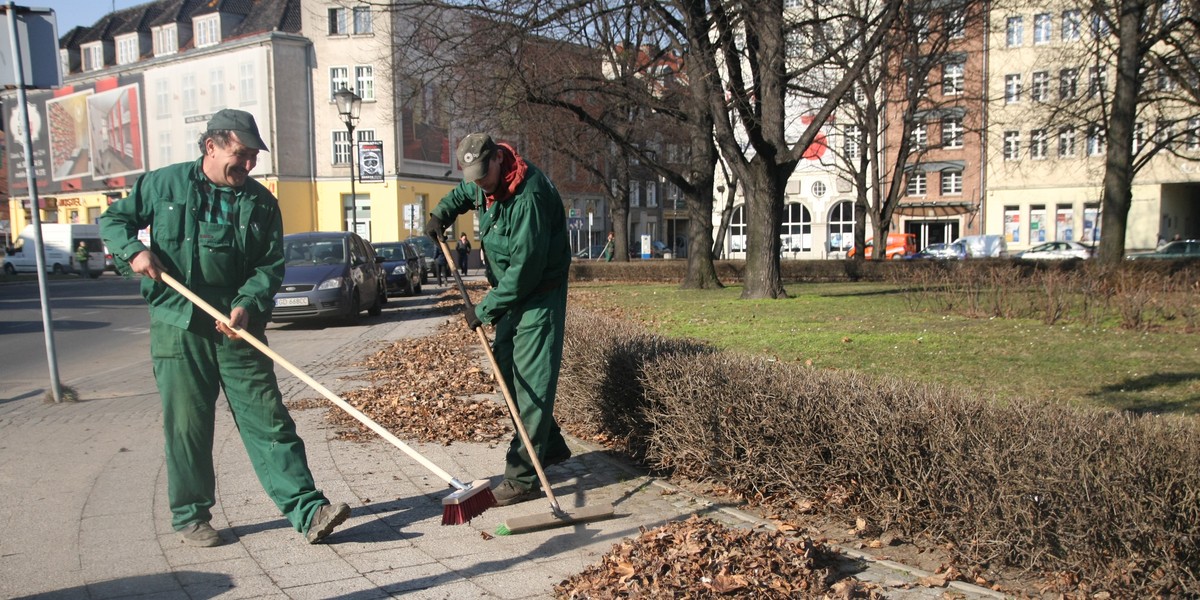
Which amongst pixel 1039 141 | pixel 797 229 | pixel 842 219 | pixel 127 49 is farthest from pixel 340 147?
pixel 1039 141

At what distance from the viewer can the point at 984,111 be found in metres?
30.2

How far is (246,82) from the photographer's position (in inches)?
1900

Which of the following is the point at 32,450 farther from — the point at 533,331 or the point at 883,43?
the point at 883,43

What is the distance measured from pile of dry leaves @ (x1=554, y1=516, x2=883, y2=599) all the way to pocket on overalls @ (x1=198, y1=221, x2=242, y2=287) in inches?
81.1

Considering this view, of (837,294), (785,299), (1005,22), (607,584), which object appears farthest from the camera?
(1005,22)

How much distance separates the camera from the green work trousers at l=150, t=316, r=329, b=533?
409cm

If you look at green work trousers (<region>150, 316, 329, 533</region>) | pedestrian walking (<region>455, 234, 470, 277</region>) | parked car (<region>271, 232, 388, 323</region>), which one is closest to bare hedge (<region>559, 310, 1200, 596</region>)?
green work trousers (<region>150, 316, 329, 533</region>)

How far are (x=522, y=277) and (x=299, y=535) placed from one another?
1591 millimetres

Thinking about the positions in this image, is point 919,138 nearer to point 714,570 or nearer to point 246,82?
point 246,82

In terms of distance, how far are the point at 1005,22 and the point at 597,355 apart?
80.6 feet

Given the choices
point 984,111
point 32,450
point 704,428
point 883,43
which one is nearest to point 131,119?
point 984,111

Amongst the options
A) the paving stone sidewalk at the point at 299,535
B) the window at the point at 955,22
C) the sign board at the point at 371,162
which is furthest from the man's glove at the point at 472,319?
the sign board at the point at 371,162

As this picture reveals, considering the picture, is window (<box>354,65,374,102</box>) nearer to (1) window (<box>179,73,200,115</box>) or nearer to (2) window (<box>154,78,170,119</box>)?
(1) window (<box>179,73,200,115</box>)

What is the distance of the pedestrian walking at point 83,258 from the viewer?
144 feet
